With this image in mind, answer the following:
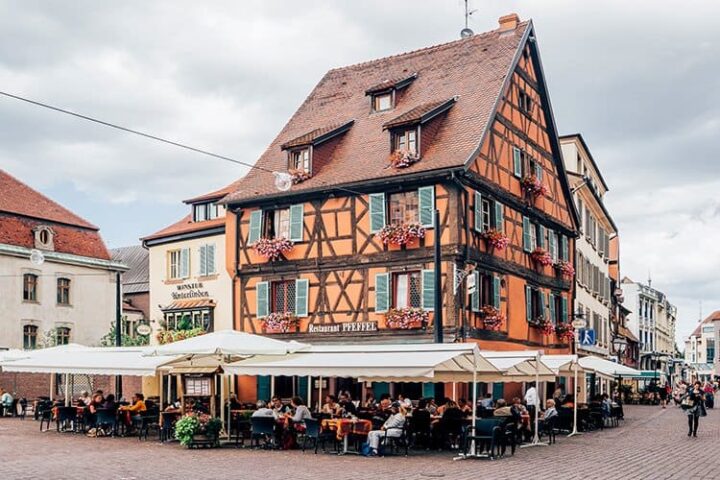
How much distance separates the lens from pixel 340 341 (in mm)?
30281

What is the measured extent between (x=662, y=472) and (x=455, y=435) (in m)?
5.73

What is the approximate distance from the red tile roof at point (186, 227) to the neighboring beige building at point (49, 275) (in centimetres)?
940

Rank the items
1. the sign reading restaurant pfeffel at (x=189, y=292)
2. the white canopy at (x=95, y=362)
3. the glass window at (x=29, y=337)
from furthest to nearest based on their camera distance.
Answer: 1. the glass window at (x=29, y=337)
2. the sign reading restaurant pfeffel at (x=189, y=292)
3. the white canopy at (x=95, y=362)

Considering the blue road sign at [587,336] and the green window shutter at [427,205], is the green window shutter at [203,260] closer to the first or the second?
the green window shutter at [427,205]

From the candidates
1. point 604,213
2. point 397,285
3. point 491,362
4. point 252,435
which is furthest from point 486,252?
point 604,213

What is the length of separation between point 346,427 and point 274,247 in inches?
475

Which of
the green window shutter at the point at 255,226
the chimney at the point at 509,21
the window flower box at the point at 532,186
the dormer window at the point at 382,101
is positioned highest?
the chimney at the point at 509,21

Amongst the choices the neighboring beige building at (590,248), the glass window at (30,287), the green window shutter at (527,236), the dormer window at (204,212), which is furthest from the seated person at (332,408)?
the glass window at (30,287)

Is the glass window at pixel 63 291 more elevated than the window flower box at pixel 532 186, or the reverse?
the window flower box at pixel 532 186

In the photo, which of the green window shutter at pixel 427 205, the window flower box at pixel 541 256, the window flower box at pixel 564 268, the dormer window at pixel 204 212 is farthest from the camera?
the window flower box at pixel 564 268

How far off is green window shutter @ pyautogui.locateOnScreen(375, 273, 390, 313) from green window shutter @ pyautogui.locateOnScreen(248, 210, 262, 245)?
524 cm

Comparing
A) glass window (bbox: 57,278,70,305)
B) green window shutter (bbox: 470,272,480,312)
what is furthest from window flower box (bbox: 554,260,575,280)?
glass window (bbox: 57,278,70,305)

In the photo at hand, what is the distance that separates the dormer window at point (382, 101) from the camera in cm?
3381

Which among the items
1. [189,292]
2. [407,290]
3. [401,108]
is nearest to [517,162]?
[401,108]
